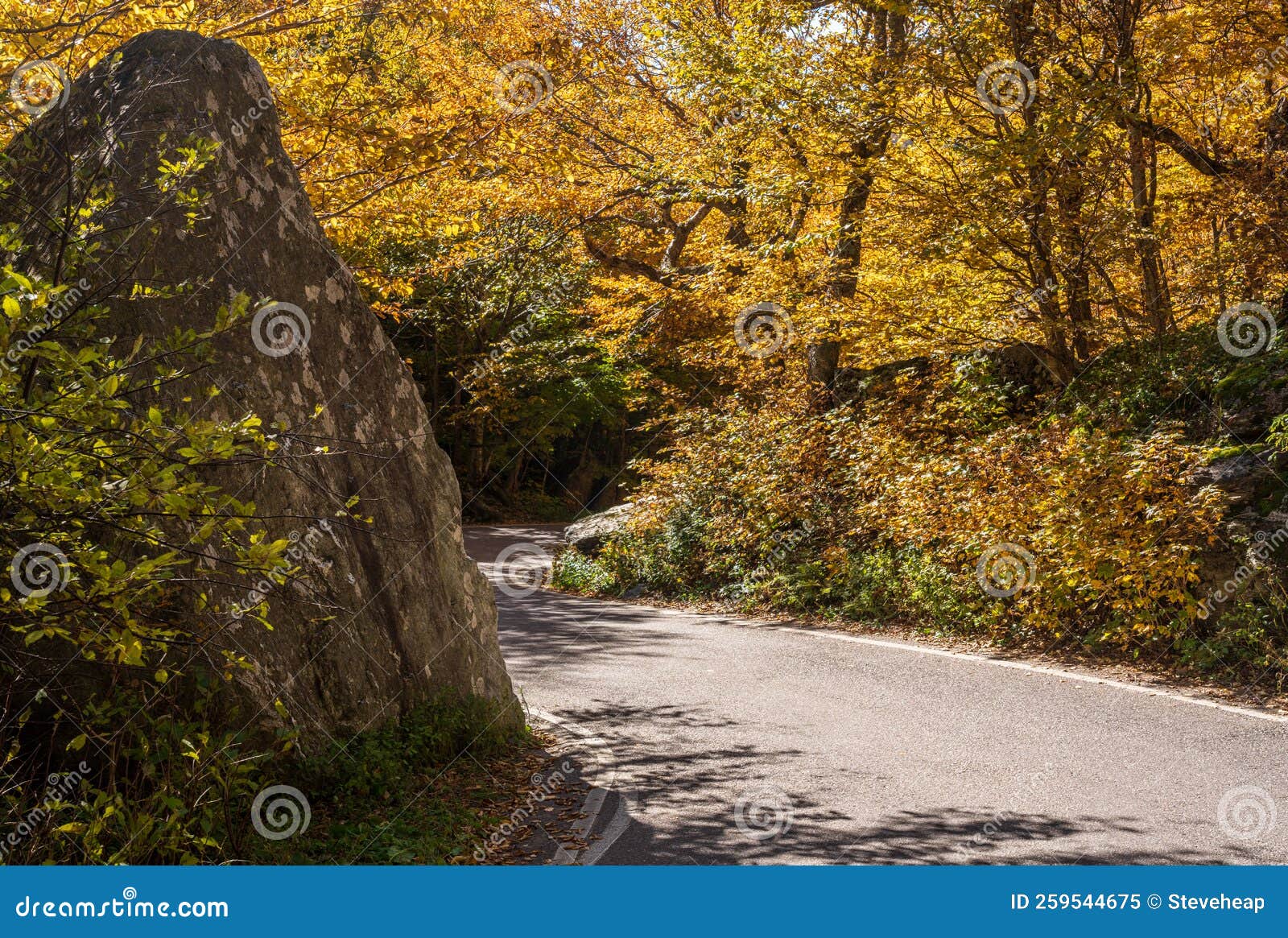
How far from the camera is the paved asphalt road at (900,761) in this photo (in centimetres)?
576

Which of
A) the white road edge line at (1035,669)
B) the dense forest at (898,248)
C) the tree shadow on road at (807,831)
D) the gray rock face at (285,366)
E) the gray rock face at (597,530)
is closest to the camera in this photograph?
the tree shadow on road at (807,831)

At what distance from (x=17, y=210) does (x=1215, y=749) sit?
309 inches

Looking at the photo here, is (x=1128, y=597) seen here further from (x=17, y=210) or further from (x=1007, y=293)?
(x=17, y=210)

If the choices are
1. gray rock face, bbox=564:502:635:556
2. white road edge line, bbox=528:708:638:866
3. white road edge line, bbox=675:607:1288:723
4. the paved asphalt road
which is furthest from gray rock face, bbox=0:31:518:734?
gray rock face, bbox=564:502:635:556

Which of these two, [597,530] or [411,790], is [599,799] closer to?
[411,790]

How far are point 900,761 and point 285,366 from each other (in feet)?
15.5

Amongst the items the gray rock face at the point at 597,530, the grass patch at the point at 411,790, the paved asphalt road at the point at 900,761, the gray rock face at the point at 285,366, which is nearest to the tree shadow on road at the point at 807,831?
the paved asphalt road at the point at 900,761

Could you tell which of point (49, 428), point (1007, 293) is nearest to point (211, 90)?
point (49, 428)

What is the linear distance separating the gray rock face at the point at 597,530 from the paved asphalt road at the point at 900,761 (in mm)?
9560

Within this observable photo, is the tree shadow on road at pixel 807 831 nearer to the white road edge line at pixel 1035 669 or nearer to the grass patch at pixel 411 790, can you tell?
the grass patch at pixel 411 790

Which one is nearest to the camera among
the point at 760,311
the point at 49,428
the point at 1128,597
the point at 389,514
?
the point at 49,428

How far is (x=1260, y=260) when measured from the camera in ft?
44.9

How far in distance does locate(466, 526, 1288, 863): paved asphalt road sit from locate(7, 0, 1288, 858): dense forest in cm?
169

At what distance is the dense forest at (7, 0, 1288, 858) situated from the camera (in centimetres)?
1094
